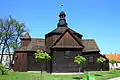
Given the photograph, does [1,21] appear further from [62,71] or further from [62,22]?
[62,71]

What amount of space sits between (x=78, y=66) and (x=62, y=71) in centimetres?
343

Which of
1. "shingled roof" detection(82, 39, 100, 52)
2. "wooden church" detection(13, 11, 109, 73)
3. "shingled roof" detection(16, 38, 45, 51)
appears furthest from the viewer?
"shingled roof" detection(82, 39, 100, 52)

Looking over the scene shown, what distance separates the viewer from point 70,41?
5062 cm

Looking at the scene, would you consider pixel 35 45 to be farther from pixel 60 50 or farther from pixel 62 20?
pixel 62 20

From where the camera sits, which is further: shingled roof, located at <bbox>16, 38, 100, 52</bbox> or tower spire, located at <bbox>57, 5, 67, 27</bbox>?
tower spire, located at <bbox>57, 5, 67, 27</bbox>

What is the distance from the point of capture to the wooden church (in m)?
49.7

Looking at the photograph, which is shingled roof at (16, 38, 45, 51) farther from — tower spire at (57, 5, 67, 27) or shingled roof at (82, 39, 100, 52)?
shingled roof at (82, 39, 100, 52)

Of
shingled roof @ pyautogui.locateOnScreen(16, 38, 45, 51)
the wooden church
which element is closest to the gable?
the wooden church

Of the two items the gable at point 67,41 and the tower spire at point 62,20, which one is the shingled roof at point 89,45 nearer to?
the gable at point 67,41

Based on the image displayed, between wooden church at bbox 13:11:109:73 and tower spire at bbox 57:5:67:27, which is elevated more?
tower spire at bbox 57:5:67:27

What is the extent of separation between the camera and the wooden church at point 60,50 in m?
49.7

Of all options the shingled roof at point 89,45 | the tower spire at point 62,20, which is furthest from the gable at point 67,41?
the tower spire at point 62,20

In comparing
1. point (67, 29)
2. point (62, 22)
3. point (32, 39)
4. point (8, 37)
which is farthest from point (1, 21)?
point (67, 29)

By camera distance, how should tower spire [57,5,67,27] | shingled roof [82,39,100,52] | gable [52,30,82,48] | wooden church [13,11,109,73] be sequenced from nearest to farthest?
wooden church [13,11,109,73], gable [52,30,82,48], shingled roof [82,39,100,52], tower spire [57,5,67,27]
